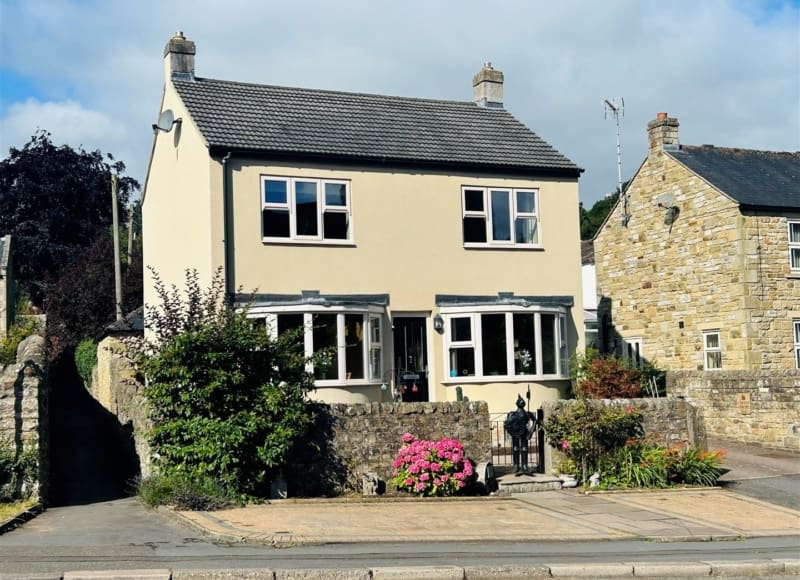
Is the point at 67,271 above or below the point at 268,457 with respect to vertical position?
above

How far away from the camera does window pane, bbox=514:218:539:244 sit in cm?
2409

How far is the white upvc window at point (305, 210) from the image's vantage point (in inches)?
862

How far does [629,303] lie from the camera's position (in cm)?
3197

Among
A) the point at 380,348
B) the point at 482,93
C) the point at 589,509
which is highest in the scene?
the point at 482,93

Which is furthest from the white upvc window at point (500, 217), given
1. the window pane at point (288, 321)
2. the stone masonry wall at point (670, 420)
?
A: the stone masonry wall at point (670, 420)

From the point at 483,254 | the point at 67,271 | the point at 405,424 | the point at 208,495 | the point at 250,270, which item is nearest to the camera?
the point at 208,495

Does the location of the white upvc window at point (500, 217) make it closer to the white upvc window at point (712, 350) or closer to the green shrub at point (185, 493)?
the white upvc window at point (712, 350)

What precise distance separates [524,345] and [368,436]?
7.36 metres

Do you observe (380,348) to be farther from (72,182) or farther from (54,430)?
(72,182)

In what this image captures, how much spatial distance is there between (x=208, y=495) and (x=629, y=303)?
20.5 m

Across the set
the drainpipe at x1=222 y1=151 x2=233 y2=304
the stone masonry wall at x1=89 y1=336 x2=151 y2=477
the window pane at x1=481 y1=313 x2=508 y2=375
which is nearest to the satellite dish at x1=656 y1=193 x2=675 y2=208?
the window pane at x1=481 y1=313 x2=508 y2=375

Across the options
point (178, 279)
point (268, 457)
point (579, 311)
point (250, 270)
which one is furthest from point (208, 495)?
point (579, 311)

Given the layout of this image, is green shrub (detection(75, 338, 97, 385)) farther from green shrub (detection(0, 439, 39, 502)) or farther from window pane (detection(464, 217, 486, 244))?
green shrub (detection(0, 439, 39, 502))

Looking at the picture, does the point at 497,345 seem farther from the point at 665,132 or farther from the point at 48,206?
the point at 48,206
